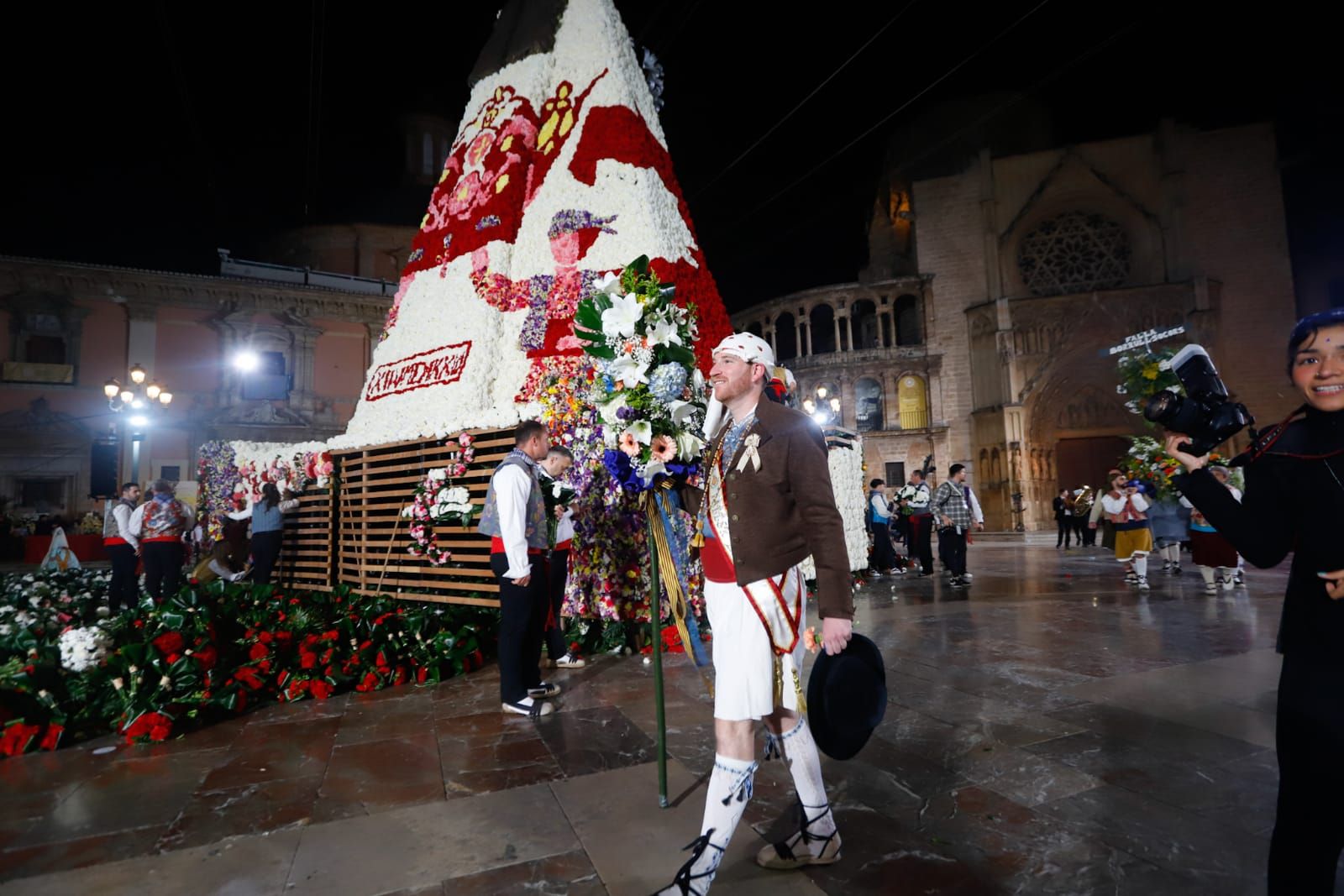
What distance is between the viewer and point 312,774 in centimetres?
332

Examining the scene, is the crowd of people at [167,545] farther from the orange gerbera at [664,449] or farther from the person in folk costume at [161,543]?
the orange gerbera at [664,449]

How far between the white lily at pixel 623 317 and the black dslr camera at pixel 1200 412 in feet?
6.33

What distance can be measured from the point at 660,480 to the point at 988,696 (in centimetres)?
284

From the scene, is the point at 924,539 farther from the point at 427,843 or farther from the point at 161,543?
the point at 161,543

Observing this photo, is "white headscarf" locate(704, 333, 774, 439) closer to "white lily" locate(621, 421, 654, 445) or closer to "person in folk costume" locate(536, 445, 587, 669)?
"white lily" locate(621, 421, 654, 445)

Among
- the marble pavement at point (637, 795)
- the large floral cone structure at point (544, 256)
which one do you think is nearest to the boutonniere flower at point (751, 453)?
the marble pavement at point (637, 795)

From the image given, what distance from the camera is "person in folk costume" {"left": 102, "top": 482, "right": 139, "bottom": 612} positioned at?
28.6 feet

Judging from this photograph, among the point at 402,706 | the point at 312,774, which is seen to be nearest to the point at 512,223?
the point at 402,706

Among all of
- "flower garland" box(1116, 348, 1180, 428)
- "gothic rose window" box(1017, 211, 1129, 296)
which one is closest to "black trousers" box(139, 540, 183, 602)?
"flower garland" box(1116, 348, 1180, 428)

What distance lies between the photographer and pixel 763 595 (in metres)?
2.22

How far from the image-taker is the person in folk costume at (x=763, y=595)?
213 centimetres

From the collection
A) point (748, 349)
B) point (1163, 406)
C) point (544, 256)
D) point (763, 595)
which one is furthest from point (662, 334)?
point (544, 256)

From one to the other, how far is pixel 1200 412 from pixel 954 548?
29.0 ft

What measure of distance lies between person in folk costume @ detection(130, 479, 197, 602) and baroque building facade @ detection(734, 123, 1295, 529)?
996 inches
